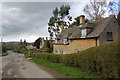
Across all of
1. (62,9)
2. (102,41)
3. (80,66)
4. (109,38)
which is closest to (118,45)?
(80,66)

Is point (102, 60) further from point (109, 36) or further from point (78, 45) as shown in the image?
point (78, 45)

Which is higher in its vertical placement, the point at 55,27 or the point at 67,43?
the point at 55,27

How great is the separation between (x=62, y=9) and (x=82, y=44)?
3031cm

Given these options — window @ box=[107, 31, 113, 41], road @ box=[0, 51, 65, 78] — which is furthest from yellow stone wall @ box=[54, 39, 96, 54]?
road @ box=[0, 51, 65, 78]

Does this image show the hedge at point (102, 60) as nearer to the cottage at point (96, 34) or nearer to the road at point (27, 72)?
the road at point (27, 72)

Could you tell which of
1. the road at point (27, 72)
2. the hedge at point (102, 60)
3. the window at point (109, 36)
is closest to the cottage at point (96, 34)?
the window at point (109, 36)

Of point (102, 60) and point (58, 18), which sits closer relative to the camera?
point (102, 60)

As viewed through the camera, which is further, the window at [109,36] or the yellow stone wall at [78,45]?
the window at [109,36]

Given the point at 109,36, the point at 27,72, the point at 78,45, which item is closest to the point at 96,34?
the point at 109,36

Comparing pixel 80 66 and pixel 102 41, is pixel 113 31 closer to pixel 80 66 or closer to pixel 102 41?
pixel 102 41

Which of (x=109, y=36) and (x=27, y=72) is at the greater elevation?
(x=109, y=36)

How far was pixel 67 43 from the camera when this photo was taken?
32438 millimetres

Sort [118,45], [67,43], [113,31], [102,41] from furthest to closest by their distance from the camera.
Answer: [67,43]
[113,31]
[102,41]
[118,45]

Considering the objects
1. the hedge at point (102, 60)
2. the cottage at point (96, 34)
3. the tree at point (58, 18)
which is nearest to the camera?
the hedge at point (102, 60)
